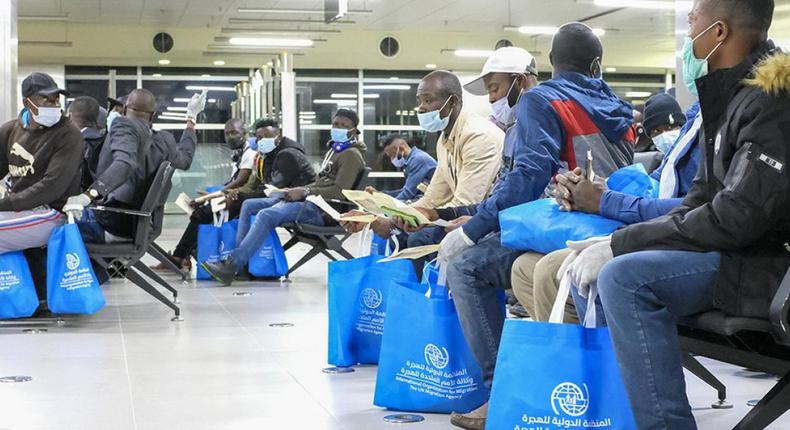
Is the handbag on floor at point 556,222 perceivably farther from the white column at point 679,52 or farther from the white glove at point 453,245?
the white column at point 679,52

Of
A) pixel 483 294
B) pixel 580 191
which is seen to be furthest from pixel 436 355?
pixel 580 191

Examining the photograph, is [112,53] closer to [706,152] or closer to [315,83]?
[315,83]

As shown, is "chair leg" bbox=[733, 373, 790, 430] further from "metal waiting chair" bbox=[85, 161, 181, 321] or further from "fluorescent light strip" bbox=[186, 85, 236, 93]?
"fluorescent light strip" bbox=[186, 85, 236, 93]

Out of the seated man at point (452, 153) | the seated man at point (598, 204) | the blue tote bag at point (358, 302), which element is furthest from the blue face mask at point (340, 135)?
the seated man at point (598, 204)

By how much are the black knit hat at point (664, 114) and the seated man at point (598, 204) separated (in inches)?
75.4

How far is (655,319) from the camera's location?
2.21 metres

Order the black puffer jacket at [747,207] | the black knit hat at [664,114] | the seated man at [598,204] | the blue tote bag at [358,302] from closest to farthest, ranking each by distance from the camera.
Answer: the black puffer jacket at [747,207]
the seated man at [598,204]
the blue tote bag at [358,302]
the black knit hat at [664,114]

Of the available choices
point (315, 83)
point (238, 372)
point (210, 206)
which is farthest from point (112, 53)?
point (238, 372)

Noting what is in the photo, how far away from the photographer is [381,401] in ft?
11.2

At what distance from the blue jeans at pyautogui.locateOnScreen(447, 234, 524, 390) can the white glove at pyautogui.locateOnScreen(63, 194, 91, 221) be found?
3067 mm

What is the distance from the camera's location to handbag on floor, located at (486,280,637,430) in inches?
92.7

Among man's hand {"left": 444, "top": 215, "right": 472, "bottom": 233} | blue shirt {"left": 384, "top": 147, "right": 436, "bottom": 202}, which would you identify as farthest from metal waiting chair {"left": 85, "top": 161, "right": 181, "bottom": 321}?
man's hand {"left": 444, "top": 215, "right": 472, "bottom": 233}

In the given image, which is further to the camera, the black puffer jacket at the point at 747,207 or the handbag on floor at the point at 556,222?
the handbag on floor at the point at 556,222

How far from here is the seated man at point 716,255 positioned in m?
2.14
